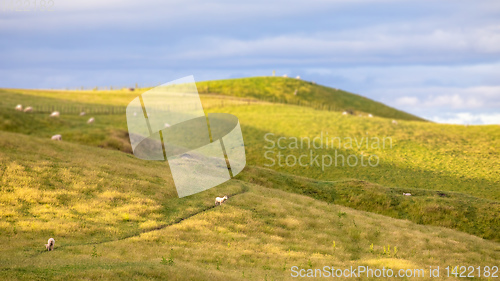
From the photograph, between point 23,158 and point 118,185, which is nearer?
point 118,185

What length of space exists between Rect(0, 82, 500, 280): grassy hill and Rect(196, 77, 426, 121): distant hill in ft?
272

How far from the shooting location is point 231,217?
1277 inches

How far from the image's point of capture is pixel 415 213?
42.2 m

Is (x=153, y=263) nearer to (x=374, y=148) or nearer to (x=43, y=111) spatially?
(x=374, y=148)

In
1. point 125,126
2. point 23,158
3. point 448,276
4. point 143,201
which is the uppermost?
point 125,126

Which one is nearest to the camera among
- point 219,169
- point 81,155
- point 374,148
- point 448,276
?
point 448,276

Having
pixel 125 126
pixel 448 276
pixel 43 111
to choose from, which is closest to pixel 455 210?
pixel 448 276

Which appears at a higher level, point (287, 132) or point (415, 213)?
point (287, 132)

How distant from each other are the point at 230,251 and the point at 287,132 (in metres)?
56.3

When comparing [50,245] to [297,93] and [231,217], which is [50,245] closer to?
[231,217]

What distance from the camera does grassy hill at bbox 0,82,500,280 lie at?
915 inches

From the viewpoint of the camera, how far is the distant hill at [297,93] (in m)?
147

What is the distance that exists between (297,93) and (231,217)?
123129 mm

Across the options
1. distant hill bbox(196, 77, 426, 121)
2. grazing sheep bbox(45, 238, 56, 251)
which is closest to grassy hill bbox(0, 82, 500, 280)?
grazing sheep bbox(45, 238, 56, 251)
